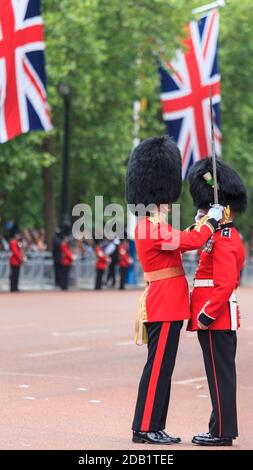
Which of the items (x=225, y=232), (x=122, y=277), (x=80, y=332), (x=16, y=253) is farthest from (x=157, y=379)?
(x=122, y=277)

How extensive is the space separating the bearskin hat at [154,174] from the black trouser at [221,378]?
0.90m

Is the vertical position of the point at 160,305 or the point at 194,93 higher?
the point at 194,93

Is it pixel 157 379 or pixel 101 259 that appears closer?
pixel 157 379

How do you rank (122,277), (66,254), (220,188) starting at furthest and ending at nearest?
(122,277) → (66,254) → (220,188)

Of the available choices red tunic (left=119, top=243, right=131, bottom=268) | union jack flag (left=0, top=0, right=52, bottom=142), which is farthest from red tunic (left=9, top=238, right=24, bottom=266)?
union jack flag (left=0, top=0, right=52, bottom=142)

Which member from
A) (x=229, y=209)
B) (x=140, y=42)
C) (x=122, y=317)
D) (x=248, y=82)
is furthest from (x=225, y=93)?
(x=229, y=209)

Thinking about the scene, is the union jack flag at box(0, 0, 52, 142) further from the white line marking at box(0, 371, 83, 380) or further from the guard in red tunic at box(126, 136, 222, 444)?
the guard in red tunic at box(126, 136, 222, 444)

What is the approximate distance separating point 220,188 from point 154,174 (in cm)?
42

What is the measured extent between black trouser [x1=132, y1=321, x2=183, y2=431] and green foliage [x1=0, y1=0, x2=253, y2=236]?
2380cm

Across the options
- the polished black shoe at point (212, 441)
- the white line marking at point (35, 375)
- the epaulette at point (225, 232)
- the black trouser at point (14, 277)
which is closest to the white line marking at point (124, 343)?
the white line marking at point (35, 375)

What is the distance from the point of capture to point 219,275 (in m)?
7.98

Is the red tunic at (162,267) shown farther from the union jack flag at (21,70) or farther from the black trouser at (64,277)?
the black trouser at (64,277)

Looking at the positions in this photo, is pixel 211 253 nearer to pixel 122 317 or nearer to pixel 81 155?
pixel 122 317

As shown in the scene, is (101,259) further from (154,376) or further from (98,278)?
(154,376)
